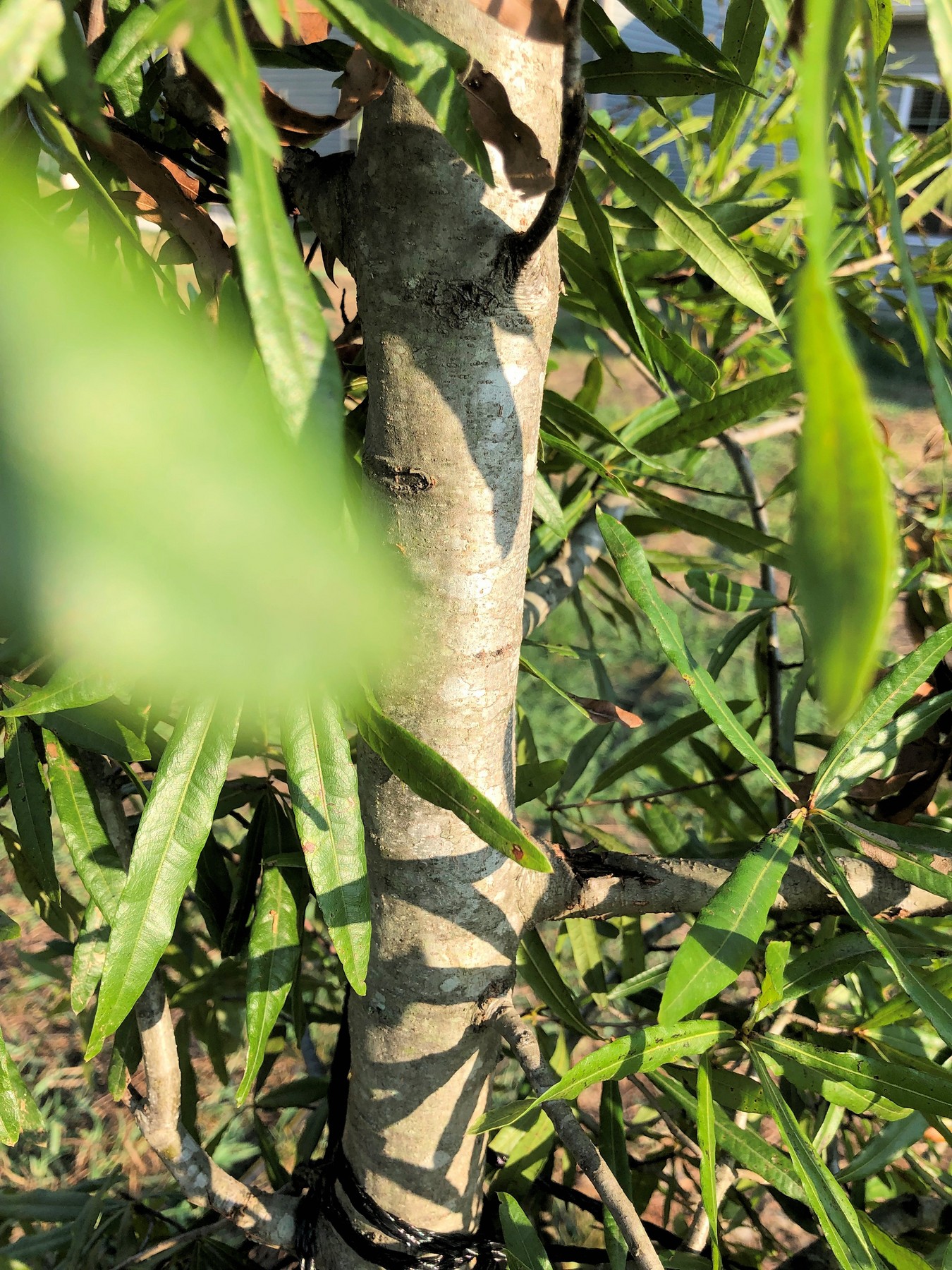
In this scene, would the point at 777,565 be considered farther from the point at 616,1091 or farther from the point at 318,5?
the point at 318,5

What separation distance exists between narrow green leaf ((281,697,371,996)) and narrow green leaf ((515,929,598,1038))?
258mm

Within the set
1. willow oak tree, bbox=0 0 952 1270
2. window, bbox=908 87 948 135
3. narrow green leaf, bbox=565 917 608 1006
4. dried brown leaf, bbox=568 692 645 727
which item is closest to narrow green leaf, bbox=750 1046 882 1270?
willow oak tree, bbox=0 0 952 1270

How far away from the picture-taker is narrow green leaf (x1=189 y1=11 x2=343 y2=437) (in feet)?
0.62

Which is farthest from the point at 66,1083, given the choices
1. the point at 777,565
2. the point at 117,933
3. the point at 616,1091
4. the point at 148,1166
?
the point at 777,565

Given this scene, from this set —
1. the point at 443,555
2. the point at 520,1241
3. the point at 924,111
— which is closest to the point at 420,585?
the point at 443,555

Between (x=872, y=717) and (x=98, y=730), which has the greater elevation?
(x=98, y=730)

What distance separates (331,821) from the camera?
16.7 inches

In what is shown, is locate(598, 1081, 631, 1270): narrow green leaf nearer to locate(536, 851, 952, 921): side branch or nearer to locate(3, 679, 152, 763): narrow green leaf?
locate(536, 851, 952, 921): side branch

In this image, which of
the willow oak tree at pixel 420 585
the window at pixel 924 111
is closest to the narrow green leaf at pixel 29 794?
the willow oak tree at pixel 420 585

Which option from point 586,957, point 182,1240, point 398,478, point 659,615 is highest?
point 398,478

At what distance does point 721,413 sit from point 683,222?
0.71 ft

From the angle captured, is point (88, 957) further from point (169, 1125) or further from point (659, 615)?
point (659, 615)

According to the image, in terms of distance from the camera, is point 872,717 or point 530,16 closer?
point 530,16

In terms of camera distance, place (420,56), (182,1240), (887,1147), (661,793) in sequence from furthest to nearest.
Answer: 1. (661,793)
2. (182,1240)
3. (887,1147)
4. (420,56)
